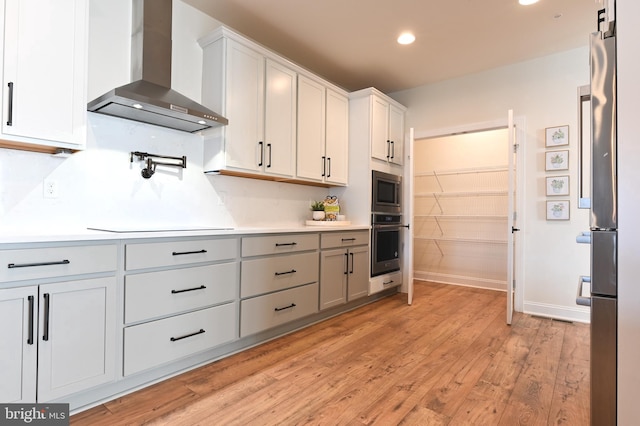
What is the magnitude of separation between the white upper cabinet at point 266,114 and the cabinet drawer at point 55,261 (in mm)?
1171

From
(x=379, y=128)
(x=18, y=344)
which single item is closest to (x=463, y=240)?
(x=379, y=128)

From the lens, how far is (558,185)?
3506 mm

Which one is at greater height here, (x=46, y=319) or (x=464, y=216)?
(x=464, y=216)

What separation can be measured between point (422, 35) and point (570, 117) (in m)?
1.71

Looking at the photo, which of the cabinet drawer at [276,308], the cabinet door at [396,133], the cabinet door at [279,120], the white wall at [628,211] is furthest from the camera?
the cabinet door at [396,133]

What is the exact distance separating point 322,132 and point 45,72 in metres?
2.37

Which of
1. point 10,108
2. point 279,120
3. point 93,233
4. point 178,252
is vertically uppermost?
point 279,120

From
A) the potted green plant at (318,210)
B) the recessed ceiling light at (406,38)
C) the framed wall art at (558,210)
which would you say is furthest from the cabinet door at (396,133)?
the framed wall art at (558,210)

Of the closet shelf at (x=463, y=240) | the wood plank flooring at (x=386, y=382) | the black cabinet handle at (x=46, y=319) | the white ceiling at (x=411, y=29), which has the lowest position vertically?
the wood plank flooring at (x=386, y=382)

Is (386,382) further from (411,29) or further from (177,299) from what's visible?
(411,29)

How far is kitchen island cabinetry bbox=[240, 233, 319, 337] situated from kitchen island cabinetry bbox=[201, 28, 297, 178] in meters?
0.69

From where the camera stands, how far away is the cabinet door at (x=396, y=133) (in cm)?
430

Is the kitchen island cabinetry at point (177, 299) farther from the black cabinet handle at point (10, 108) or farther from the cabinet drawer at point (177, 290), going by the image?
the black cabinet handle at point (10, 108)

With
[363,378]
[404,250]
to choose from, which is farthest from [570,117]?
[363,378]
